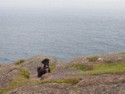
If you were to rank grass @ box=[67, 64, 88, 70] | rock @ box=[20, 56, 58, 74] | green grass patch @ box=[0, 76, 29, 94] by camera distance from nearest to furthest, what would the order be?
green grass patch @ box=[0, 76, 29, 94] → grass @ box=[67, 64, 88, 70] → rock @ box=[20, 56, 58, 74]

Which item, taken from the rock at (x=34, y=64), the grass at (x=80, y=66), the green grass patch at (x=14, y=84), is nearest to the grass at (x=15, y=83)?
the green grass patch at (x=14, y=84)

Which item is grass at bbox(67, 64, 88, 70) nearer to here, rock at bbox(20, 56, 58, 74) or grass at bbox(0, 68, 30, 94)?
rock at bbox(20, 56, 58, 74)

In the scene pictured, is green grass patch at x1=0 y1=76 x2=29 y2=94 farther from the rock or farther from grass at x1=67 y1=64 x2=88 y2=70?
the rock

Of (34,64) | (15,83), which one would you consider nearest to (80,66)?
(15,83)

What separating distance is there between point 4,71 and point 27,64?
476 inches

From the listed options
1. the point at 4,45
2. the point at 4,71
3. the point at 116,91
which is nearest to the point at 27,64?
→ the point at 4,71

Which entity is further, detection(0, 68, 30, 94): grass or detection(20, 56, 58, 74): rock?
detection(20, 56, 58, 74): rock

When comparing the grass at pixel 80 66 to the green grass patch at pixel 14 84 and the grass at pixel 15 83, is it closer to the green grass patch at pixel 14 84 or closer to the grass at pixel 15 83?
the grass at pixel 15 83

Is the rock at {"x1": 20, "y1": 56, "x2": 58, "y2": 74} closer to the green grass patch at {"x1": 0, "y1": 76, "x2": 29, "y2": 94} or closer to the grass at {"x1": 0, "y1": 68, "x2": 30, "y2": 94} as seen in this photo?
the grass at {"x1": 0, "y1": 68, "x2": 30, "y2": 94}

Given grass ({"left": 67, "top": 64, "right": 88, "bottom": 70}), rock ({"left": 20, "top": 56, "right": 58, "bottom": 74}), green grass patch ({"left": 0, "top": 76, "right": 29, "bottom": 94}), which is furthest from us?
rock ({"left": 20, "top": 56, "right": 58, "bottom": 74})

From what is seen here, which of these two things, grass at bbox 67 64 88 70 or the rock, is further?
the rock

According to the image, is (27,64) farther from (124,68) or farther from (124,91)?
(124,91)

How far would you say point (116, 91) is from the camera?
2453cm

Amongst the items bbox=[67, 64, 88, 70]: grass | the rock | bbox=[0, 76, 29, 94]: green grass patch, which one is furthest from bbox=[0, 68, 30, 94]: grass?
the rock
